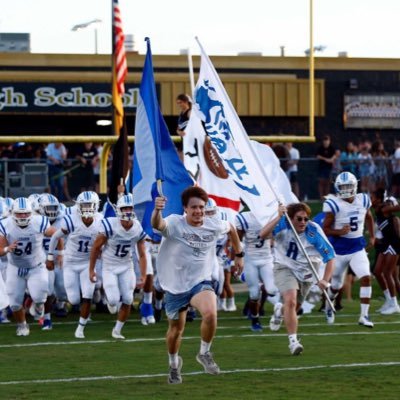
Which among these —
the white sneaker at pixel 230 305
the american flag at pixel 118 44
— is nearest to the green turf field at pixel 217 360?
the white sneaker at pixel 230 305

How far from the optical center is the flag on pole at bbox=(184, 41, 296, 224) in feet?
49.4

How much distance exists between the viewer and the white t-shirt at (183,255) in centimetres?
1252

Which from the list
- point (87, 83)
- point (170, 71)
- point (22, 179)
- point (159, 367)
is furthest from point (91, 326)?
point (170, 71)

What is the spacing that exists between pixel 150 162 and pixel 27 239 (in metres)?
4.28

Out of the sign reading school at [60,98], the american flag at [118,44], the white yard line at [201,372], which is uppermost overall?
the american flag at [118,44]

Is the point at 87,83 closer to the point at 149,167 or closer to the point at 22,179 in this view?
the point at 22,179

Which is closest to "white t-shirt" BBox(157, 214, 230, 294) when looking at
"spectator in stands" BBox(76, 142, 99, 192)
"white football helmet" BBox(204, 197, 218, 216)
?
"white football helmet" BBox(204, 197, 218, 216)

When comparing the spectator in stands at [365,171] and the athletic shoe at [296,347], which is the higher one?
the spectator in stands at [365,171]

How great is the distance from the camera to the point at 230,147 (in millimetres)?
16531

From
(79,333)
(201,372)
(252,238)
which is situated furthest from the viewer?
(252,238)

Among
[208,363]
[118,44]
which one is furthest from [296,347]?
[118,44]

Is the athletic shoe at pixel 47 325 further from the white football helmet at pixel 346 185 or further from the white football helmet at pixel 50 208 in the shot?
the white football helmet at pixel 346 185

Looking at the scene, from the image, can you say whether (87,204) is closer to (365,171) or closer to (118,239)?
(118,239)

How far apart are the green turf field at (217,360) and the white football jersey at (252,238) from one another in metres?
0.92
